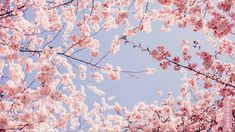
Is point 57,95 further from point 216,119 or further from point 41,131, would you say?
point 216,119

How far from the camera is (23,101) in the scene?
760cm

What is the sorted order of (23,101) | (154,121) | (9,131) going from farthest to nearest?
(154,121) → (23,101) → (9,131)

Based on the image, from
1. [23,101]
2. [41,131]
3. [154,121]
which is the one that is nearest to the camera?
[23,101]

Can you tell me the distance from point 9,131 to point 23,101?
2.43 ft

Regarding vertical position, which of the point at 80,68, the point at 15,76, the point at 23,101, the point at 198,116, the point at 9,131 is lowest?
the point at 9,131

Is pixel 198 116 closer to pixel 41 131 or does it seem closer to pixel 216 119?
pixel 216 119

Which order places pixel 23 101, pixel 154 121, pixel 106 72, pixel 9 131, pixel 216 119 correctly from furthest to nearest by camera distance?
1. pixel 154 121
2. pixel 216 119
3. pixel 106 72
4. pixel 23 101
5. pixel 9 131

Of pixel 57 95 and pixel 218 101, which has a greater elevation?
pixel 218 101

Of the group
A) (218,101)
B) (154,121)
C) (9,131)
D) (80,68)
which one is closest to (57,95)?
(9,131)

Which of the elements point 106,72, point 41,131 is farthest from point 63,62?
point 41,131

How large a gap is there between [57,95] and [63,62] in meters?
5.00

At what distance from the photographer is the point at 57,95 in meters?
7.66

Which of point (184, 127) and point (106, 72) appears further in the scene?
point (184, 127)

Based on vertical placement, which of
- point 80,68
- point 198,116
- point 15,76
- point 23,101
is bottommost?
point 23,101
